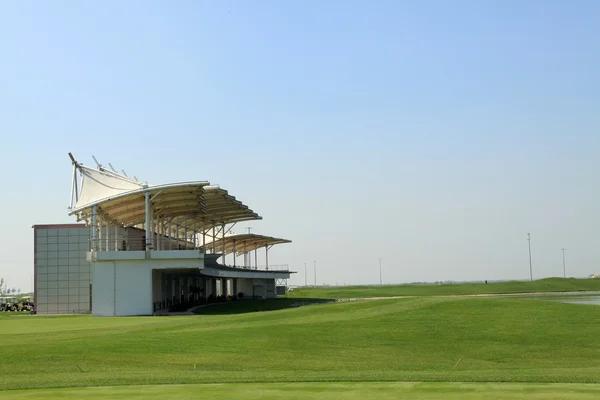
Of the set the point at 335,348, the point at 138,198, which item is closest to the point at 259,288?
the point at 138,198

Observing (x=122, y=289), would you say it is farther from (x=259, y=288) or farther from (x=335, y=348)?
(x=259, y=288)

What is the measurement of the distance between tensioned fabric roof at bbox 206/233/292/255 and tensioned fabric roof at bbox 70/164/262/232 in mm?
19342

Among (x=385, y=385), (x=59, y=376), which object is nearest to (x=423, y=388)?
(x=385, y=385)

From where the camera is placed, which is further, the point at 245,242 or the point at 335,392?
the point at 245,242

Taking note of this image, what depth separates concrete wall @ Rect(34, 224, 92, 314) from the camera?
60156 millimetres

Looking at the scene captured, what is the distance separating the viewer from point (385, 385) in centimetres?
1453

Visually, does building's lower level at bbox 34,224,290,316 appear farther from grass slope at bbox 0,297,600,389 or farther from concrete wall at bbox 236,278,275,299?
grass slope at bbox 0,297,600,389

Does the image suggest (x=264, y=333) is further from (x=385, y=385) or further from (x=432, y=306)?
(x=385, y=385)

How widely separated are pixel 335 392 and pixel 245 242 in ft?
266

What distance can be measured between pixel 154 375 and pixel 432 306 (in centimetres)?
1945

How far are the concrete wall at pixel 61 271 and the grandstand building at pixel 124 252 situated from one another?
8 centimetres

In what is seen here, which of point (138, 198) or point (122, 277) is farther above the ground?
point (138, 198)

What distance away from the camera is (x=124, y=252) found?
48.5 metres

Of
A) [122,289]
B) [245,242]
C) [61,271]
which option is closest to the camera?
[122,289]
